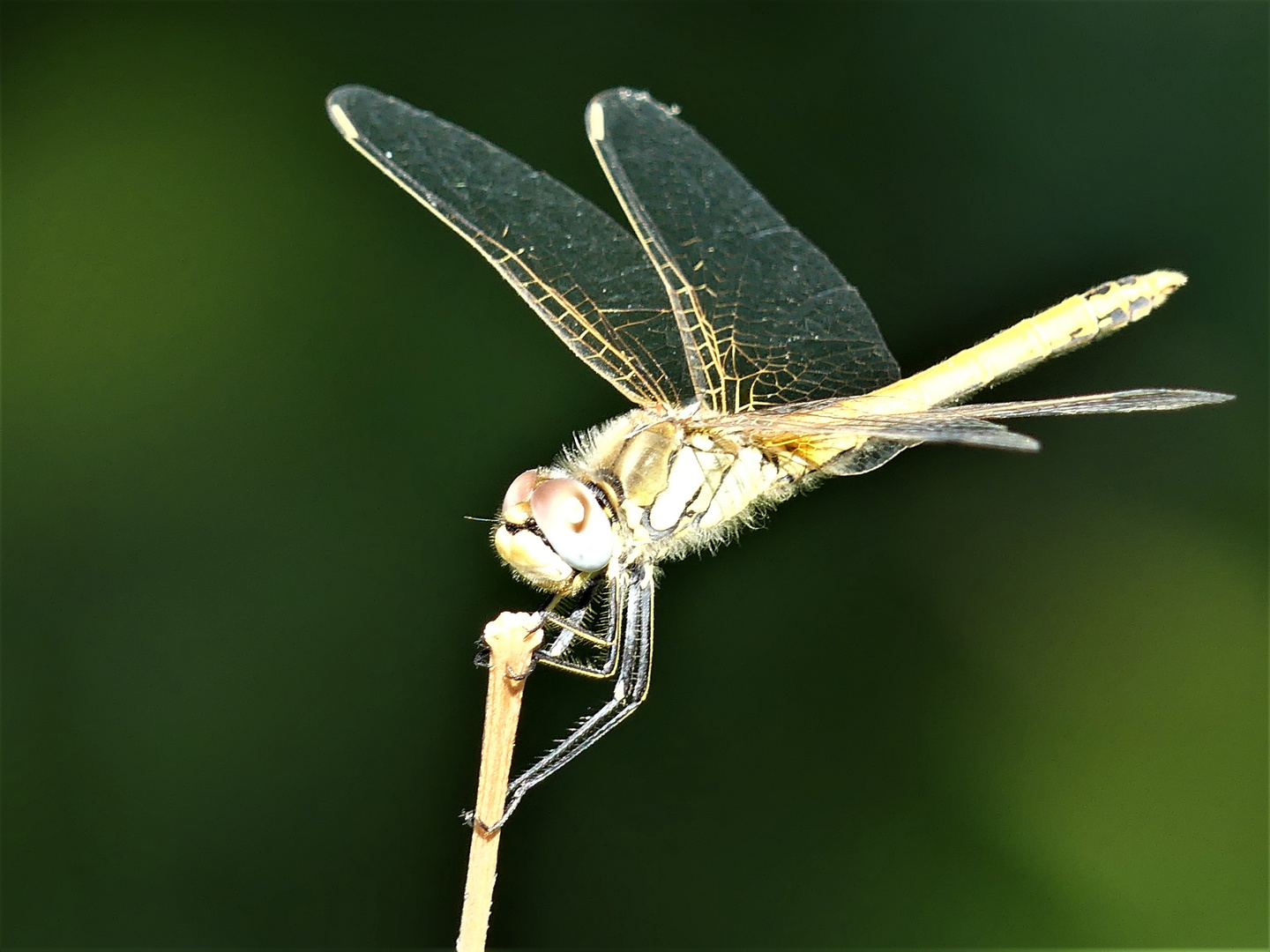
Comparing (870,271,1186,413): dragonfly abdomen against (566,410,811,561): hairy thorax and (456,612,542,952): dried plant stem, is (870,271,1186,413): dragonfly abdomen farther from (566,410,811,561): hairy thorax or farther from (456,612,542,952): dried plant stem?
(456,612,542,952): dried plant stem

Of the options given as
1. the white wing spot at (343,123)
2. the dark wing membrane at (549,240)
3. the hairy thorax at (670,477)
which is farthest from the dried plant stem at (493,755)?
the white wing spot at (343,123)

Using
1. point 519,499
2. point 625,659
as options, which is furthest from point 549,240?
point 625,659

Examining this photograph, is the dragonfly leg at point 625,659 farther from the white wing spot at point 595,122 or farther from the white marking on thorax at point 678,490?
the white wing spot at point 595,122

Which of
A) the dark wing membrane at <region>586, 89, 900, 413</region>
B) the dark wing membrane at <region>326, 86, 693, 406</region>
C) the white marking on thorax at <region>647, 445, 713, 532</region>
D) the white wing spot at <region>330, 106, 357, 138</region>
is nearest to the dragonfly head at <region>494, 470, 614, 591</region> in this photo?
the white marking on thorax at <region>647, 445, 713, 532</region>

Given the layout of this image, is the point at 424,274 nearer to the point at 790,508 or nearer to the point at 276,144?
the point at 276,144

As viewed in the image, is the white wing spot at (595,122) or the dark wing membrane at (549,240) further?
the white wing spot at (595,122)

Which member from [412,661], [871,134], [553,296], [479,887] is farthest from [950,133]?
[479,887]
